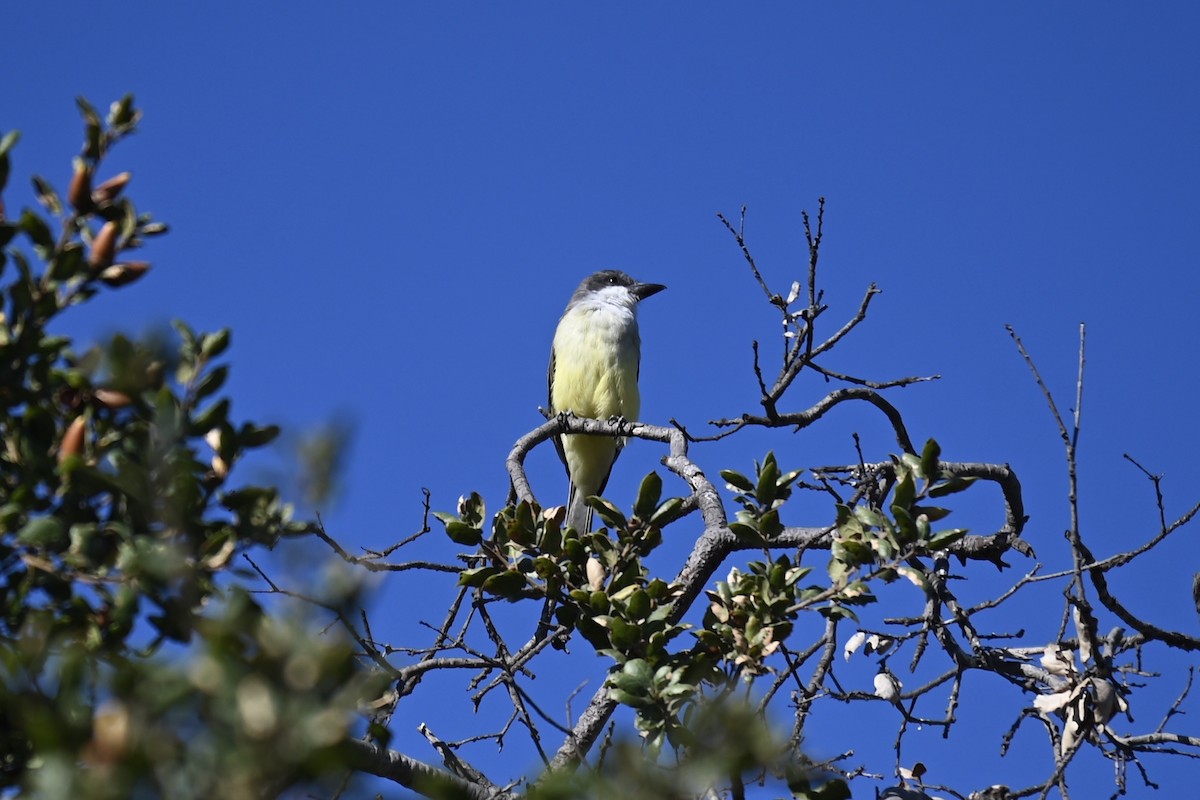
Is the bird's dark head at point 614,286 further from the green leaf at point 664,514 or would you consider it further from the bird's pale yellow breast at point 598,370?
the green leaf at point 664,514

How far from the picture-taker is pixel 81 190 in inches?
85.4

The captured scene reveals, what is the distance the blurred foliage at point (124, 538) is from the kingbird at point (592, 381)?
6.25 meters

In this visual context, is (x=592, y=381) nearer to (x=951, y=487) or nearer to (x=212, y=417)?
(x=951, y=487)

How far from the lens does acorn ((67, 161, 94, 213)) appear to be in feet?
7.11

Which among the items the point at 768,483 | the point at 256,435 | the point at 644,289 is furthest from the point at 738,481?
the point at 644,289

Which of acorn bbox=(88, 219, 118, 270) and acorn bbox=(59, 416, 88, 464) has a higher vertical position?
acorn bbox=(88, 219, 118, 270)

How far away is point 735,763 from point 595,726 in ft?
7.79

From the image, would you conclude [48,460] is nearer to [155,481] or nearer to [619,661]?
[155,481]

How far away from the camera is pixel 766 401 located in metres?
4.75

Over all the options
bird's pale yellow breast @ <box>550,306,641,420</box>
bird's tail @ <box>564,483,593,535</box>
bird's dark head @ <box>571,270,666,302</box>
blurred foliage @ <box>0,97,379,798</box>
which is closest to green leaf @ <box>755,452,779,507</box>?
blurred foliage @ <box>0,97,379,798</box>

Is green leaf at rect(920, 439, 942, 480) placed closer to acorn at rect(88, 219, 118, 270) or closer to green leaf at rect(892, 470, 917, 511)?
green leaf at rect(892, 470, 917, 511)

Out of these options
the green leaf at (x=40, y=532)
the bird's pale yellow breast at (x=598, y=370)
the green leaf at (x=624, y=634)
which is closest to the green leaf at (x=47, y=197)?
the green leaf at (x=40, y=532)

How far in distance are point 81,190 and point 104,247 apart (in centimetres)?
12

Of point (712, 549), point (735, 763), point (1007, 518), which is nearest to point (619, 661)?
point (712, 549)
